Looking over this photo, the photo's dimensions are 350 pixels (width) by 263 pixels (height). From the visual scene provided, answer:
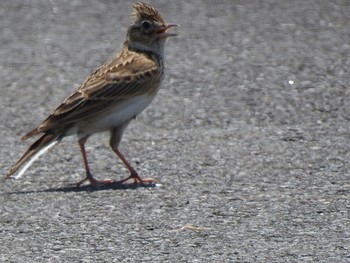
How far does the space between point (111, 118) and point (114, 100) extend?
14cm

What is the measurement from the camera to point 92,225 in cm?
838

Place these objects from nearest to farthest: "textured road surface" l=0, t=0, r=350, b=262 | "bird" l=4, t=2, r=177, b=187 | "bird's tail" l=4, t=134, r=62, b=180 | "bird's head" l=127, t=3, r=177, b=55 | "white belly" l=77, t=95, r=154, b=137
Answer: "textured road surface" l=0, t=0, r=350, b=262 < "bird's tail" l=4, t=134, r=62, b=180 < "bird" l=4, t=2, r=177, b=187 < "white belly" l=77, t=95, r=154, b=137 < "bird's head" l=127, t=3, r=177, b=55

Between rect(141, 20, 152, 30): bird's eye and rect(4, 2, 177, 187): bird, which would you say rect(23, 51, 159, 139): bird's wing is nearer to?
rect(4, 2, 177, 187): bird

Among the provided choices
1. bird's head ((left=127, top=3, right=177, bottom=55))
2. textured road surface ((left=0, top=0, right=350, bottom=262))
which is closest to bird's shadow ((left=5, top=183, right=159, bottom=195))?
textured road surface ((left=0, top=0, right=350, bottom=262))

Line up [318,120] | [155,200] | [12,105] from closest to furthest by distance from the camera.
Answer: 1. [155,200]
2. [318,120]
3. [12,105]

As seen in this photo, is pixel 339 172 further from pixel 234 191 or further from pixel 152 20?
pixel 152 20

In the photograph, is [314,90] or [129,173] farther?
[314,90]

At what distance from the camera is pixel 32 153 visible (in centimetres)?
936

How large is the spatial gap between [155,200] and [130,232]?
80cm

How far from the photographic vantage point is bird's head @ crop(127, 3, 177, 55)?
1021 centimetres

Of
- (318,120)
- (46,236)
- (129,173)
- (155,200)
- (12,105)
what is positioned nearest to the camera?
(46,236)

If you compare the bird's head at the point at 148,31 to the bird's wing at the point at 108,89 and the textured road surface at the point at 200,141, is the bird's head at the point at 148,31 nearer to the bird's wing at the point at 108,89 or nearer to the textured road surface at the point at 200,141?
the bird's wing at the point at 108,89

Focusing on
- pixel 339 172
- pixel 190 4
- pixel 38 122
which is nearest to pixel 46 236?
pixel 339 172

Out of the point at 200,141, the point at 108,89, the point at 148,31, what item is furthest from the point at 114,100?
the point at 200,141
